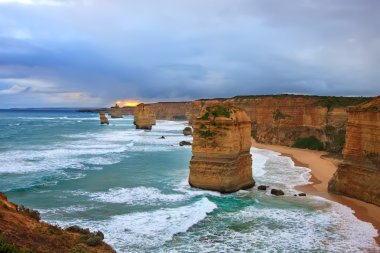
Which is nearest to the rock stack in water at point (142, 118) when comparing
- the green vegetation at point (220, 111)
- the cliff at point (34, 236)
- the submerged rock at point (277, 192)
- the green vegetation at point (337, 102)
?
the green vegetation at point (337, 102)

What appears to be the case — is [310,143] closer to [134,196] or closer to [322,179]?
[322,179]

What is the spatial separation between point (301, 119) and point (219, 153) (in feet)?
109

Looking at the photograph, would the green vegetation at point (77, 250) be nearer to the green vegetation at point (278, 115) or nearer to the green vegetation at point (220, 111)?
the green vegetation at point (220, 111)

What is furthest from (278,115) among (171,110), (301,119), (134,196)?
(171,110)

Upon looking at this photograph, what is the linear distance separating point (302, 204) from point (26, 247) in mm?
15424

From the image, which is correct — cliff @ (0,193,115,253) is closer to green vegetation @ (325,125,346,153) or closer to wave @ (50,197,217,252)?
wave @ (50,197,217,252)

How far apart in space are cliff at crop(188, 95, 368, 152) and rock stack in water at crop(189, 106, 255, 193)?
77.9 feet

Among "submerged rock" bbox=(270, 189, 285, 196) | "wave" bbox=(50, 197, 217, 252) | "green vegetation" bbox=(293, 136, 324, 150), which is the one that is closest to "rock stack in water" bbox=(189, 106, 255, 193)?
"submerged rock" bbox=(270, 189, 285, 196)

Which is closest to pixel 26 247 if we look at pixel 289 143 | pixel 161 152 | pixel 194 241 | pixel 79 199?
pixel 194 241

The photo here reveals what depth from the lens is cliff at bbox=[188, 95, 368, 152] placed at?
153 ft

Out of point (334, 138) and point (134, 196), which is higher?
point (334, 138)

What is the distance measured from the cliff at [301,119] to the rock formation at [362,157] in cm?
2338

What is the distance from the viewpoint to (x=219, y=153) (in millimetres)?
22625

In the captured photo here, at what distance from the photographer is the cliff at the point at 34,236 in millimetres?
8359
